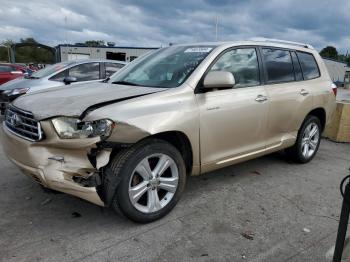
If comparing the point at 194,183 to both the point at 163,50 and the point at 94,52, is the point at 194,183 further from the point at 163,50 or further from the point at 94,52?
the point at 94,52

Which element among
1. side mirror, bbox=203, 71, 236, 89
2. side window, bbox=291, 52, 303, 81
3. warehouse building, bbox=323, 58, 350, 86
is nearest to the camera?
side mirror, bbox=203, 71, 236, 89

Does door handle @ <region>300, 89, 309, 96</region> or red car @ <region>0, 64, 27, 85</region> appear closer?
door handle @ <region>300, 89, 309, 96</region>

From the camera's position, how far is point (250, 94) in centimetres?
416

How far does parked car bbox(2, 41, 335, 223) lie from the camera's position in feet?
9.80

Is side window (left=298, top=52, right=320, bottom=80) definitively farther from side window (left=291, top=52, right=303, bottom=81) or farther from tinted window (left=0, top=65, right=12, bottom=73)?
tinted window (left=0, top=65, right=12, bottom=73)

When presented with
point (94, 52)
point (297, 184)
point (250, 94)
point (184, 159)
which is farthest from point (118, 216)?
point (94, 52)

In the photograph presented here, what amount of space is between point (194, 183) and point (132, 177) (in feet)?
4.83

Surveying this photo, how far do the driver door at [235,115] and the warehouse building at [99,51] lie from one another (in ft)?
99.8

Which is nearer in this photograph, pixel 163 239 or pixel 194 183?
pixel 163 239

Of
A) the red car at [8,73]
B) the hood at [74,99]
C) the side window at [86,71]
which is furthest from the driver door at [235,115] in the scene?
the red car at [8,73]

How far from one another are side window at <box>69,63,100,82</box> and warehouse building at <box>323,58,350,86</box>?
45938mm

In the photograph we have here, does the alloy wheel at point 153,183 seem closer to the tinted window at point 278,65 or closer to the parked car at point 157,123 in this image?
the parked car at point 157,123

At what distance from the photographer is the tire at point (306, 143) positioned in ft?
17.2

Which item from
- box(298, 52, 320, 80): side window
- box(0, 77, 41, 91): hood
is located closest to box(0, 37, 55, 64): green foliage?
box(0, 77, 41, 91): hood
